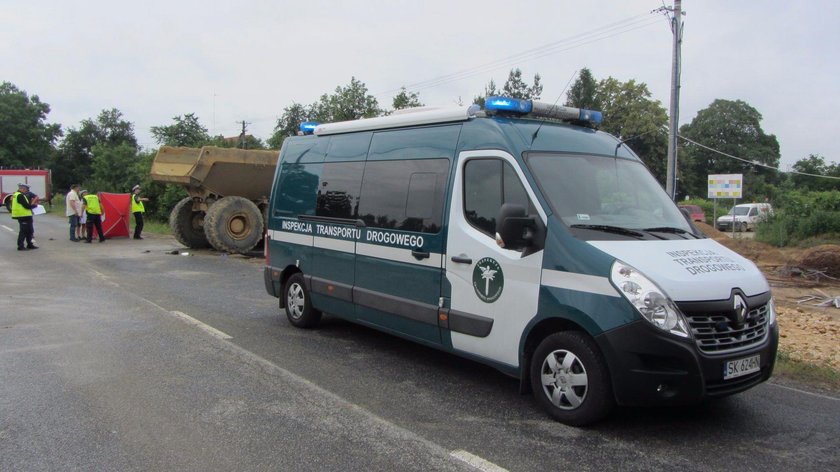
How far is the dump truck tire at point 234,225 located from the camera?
15.3 metres

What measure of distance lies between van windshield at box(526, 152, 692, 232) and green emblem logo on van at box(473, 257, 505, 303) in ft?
2.20

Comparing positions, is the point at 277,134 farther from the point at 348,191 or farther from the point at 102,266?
the point at 348,191

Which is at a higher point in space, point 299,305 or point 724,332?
point 724,332

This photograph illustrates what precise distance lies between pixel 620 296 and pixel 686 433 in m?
1.19

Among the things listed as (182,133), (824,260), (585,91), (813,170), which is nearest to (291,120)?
(182,133)

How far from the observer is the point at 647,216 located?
16.2ft

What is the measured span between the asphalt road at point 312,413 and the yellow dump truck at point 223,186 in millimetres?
7978

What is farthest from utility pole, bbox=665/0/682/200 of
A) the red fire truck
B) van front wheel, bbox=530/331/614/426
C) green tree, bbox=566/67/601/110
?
the red fire truck

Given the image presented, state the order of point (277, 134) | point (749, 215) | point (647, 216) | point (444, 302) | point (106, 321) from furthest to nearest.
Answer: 1. point (277, 134)
2. point (749, 215)
3. point (106, 321)
4. point (444, 302)
5. point (647, 216)

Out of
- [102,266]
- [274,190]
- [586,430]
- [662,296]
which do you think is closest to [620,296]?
[662,296]

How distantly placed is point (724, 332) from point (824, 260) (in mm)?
12249

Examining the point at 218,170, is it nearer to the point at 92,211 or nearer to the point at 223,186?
the point at 223,186

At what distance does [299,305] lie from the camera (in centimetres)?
746

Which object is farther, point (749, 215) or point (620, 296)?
point (749, 215)
